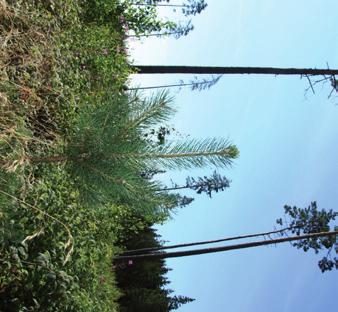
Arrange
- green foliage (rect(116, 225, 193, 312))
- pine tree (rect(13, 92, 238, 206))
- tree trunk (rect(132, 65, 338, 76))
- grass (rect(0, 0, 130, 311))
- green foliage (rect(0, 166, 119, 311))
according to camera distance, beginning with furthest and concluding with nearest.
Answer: green foliage (rect(116, 225, 193, 312)) < tree trunk (rect(132, 65, 338, 76)) < green foliage (rect(0, 166, 119, 311)) < grass (rect(0, 0, 130, 311)) < pine tree (rect(13, 92, 238, 206))

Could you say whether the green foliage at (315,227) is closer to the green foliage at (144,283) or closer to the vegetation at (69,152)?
the vegetation at (69,152)

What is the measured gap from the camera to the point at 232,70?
1125 cm

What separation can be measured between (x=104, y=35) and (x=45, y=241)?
5.19 metres

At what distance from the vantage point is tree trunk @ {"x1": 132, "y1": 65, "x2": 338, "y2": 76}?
10.4m

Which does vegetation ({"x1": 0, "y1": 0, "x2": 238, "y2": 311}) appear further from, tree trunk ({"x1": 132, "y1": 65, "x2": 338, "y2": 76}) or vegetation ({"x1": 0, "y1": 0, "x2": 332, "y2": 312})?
tree trunk ({"x1": 132, "y1": 65, "x2": 338, "y2": 76})

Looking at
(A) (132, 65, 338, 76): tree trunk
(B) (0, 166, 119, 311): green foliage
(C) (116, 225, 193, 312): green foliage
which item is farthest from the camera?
(C) (116, 225, 193, 312): green foliage

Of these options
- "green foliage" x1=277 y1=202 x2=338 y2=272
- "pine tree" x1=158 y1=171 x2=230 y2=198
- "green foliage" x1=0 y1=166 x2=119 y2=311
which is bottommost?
"green foliage" x1=0 y1=166 x2=119 y2=311

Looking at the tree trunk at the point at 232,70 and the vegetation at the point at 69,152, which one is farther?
the tree trunk at the point at 232,70

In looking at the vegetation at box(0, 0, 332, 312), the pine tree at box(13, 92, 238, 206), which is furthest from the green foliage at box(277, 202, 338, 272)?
the pine tree at box(13, 92, 238, 206)

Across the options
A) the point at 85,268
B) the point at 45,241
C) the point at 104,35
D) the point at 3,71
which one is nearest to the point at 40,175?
the point at 45,241

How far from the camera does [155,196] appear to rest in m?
3.62

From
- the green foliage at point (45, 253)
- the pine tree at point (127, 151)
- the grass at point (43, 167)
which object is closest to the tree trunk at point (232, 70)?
the grass at point (43, 167)

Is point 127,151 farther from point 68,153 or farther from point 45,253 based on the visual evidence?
point 45,253

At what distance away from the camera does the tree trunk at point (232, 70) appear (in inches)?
410
